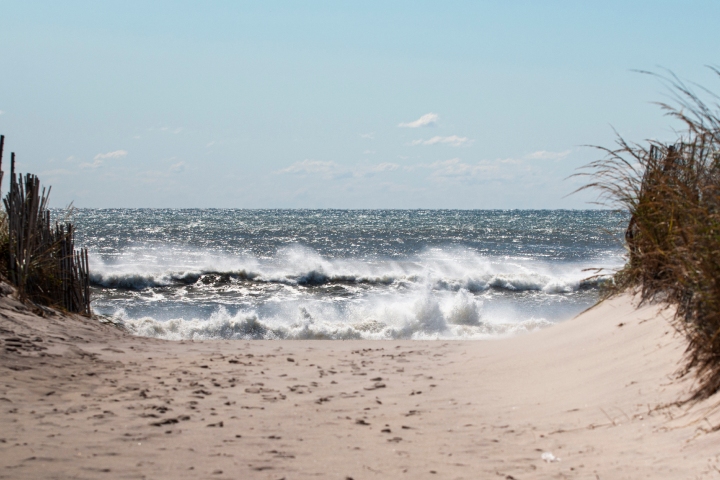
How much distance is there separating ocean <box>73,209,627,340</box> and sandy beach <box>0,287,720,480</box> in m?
1.52

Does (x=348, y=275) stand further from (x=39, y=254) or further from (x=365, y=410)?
(x=365, y=410)

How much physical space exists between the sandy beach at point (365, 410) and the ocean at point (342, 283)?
1.52 m

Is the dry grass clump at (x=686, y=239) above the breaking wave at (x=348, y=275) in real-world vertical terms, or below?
above

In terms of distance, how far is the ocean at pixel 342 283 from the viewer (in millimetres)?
12859

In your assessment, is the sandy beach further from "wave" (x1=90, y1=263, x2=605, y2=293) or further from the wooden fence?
"wave" (x1=90, y1=263, x2=605, y2=293)

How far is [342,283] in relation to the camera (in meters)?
→ 22.1

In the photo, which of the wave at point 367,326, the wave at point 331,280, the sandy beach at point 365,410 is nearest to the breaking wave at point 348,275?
the wave at point 331,280

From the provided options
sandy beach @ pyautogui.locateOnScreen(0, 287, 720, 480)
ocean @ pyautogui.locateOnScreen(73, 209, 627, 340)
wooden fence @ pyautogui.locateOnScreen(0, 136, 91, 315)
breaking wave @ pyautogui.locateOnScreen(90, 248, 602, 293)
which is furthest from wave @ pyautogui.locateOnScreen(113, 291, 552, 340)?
breaking wave @ pyautogui.locateOnScreen(90, 248, 602, 293)

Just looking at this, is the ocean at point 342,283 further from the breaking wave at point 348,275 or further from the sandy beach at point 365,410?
the sandy beach at point 365,410

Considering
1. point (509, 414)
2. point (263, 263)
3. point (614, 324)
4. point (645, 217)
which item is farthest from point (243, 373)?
point (263, 263)

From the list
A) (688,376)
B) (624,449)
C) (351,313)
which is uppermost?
(688,376)

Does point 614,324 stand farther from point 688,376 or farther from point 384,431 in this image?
point 384,431

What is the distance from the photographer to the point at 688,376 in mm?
3861

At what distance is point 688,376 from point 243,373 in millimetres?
3836
